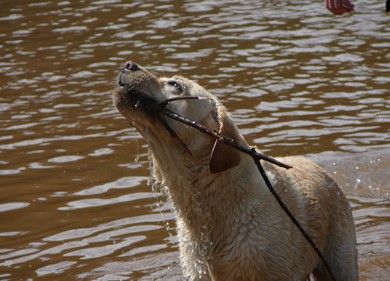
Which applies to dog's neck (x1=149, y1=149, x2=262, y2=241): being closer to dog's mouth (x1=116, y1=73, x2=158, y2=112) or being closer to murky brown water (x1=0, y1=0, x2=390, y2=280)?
dog's mouth (x1=116, y1=73, x2=158, y2=112)

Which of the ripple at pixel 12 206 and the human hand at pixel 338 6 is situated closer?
the human hand at pixel 338 6

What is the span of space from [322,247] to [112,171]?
406 centimetres

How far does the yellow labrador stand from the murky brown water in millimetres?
1742

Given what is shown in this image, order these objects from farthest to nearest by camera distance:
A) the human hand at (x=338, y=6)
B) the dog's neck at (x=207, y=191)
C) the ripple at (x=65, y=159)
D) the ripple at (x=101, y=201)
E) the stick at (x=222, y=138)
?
the ripple at (x=65, y=159), the ripple at (x=101, y=201), the human hand at (x=338, y=6), the dog's neck at (x=207, y=191), the stick at (x=222, y=138)

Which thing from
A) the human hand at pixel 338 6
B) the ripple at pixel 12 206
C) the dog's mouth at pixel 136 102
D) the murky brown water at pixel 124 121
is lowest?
the murky brown water at pixel 124 121

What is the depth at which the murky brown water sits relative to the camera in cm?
948

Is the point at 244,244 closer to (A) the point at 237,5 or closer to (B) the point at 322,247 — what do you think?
(B) the point at 322,247

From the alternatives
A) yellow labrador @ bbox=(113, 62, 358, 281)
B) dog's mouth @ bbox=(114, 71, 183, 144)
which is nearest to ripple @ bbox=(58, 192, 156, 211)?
yellow labrador @ bbox=(113, 62, 358, 281)

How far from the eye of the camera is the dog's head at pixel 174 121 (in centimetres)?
687

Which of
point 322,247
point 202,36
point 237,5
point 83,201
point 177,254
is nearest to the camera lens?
point 322,247

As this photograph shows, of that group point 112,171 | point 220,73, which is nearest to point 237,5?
point 220,73

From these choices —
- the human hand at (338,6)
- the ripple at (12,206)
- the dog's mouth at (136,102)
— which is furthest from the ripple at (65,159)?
the dog's mouth at (136,102)

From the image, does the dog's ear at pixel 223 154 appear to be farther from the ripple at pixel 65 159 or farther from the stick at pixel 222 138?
the ripple at pixel 65 159

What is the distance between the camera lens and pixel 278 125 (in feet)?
40.0
